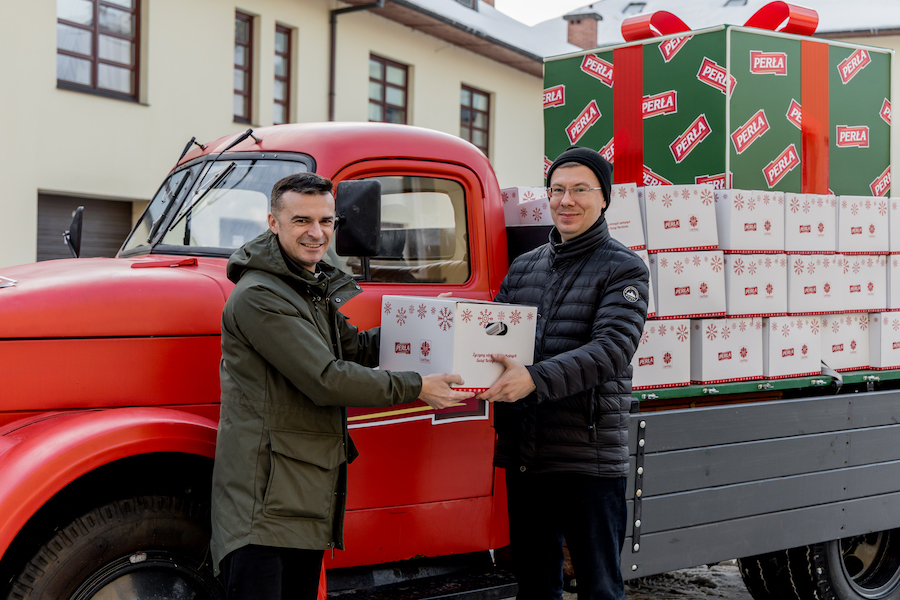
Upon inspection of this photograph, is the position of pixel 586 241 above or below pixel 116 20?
below

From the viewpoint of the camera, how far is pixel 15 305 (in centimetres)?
278

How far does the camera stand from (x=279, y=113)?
1432 centimetres

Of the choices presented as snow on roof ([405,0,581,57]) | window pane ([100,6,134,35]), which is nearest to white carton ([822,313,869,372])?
window pane ([100,6,134,35])

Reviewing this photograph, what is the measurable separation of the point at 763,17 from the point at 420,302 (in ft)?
9.62

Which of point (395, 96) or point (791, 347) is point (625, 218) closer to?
point (791, 347)

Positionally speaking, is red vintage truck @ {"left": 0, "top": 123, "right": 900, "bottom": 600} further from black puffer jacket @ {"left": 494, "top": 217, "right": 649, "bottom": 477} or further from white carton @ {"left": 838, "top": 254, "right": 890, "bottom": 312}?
black puffer jacket @ {"left": 494, "top": 217, "right": 649, "bottom": 477}

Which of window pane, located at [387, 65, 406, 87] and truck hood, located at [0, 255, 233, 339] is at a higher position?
window pane, located at [387, 65, 406, 87]

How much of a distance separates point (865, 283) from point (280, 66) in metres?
11.6

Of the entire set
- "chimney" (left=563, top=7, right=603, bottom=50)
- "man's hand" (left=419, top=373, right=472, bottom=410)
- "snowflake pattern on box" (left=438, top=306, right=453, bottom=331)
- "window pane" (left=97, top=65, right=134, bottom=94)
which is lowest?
"man's hand" (left=419, top=373, right=472, bottom=410)

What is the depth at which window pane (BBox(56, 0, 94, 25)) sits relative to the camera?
11.1m

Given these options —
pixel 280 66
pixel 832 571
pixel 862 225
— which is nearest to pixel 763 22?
pixel 862 225

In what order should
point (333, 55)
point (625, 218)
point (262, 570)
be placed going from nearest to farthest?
point (262, 570) < point (625, 218) < point (333, 55)

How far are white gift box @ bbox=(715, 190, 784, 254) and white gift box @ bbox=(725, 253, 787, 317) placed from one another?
0.05m

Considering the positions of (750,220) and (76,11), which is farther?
(76,11)
